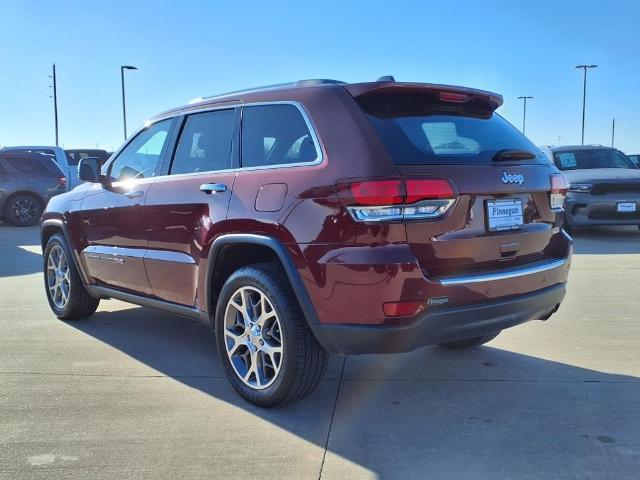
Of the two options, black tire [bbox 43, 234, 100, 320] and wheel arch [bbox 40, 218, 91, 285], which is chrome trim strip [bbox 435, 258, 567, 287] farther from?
black tire [bbox 43, 234, 100, 320]

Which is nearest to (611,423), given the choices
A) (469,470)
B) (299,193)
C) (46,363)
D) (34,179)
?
(469,470)

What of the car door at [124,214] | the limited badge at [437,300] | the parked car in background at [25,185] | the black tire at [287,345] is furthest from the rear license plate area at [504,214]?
the parked car in background at [25,185]

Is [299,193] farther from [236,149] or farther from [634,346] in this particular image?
[634,346]

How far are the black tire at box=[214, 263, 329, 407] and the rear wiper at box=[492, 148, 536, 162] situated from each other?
1.34 meters

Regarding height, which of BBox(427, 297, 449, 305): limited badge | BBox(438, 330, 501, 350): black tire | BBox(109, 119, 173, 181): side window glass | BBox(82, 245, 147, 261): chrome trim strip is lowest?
BBox(438, 330, 501, 350): black tire

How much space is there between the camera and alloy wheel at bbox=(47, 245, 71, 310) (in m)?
5.35

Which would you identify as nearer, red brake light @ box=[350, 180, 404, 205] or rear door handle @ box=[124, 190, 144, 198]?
red brake light @ box=[350, 180, 404, 205]

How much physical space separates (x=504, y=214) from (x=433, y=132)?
1.89ft

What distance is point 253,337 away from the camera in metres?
3.46

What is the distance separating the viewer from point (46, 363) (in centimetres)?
427

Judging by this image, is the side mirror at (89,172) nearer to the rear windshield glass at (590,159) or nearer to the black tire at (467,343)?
the black tire at (467,343)

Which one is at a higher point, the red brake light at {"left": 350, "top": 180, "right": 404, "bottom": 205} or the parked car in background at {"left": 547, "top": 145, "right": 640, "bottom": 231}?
the red brake light at {"left": 350, "top": 180, "right": 404, "bottom": 205}

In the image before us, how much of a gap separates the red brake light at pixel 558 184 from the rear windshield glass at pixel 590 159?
829 centimetres

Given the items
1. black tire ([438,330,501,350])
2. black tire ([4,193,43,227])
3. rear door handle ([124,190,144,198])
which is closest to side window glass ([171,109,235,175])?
rear door handle ([124,190,144,198])
